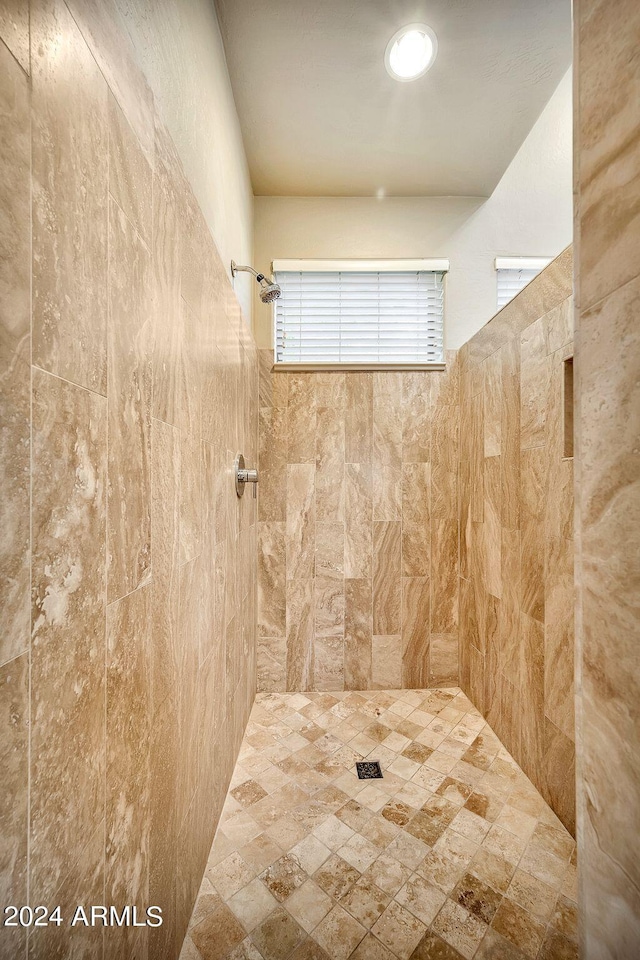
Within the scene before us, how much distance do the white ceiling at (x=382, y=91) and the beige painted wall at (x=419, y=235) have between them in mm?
78

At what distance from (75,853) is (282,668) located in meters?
1.72

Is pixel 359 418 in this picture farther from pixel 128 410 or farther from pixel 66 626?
pixel 66 626

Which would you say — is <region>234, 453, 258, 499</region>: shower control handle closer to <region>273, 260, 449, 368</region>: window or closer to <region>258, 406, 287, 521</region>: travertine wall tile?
<region>258, 406, 287, 521</region>: travertine wall tile

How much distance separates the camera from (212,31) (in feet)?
4.12

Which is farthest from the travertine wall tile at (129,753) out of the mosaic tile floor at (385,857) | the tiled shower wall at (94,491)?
the mosaic tile floor at (385,857)

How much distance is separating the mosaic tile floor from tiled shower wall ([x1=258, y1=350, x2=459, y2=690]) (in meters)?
0.42

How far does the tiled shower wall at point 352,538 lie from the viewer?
6.93ft

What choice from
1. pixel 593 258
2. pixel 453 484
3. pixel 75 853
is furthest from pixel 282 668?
pixel 593 258

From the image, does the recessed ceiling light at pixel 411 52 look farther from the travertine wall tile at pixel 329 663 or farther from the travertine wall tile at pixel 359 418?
the travertine wall tile at pixel 329 663

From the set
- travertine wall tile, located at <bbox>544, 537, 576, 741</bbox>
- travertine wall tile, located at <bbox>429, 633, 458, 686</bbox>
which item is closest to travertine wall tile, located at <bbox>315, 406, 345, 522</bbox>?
travertine wall tile, located at <bbox>429, 633, 458, 686</bbox>

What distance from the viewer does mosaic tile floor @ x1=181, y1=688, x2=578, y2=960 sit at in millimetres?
949

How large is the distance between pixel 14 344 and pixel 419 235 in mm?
2455

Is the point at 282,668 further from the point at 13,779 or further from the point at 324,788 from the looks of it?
the point at 13,779

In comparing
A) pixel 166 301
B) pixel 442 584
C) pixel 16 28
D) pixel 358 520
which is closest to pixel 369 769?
pixel 442 584
